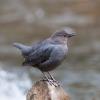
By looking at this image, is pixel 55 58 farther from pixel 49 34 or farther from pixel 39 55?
pixel 49 34

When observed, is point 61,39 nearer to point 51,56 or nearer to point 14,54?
point 51,56

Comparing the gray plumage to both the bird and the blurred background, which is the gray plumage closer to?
the bird

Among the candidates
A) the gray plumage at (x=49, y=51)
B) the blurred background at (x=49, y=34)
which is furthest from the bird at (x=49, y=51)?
the blurred background at (x=49, y=34)

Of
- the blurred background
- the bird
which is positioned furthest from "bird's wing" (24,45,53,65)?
the blurred background

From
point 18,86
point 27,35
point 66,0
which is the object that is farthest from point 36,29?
point 18,86

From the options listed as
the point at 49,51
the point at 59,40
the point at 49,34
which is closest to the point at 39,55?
the point at 49,51

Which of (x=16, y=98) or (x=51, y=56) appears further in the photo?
(x=16, y=98)
